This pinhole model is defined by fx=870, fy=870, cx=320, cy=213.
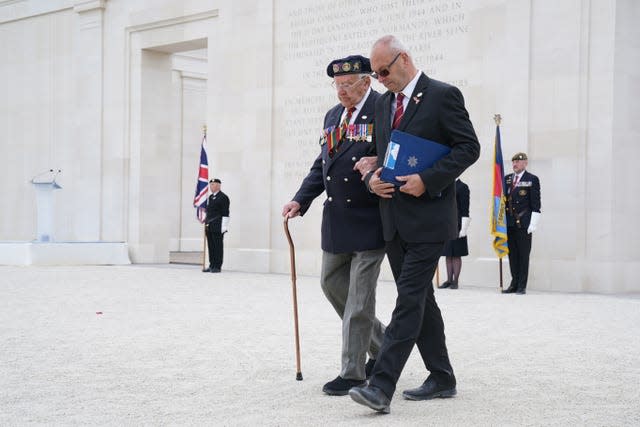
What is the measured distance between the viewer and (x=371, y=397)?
12.4ft

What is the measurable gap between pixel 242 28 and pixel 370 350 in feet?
38.3

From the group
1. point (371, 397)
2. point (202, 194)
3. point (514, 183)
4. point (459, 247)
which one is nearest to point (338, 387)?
point (371, 397)

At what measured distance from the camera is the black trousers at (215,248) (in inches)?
577

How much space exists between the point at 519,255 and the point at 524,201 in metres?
0.69

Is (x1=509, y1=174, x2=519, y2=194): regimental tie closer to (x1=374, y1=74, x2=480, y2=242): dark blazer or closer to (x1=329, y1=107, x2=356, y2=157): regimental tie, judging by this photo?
(x1=329, y1=107, x2=356, y2=157): regimental tie

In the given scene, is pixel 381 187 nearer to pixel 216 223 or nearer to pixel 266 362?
pixel 266 362

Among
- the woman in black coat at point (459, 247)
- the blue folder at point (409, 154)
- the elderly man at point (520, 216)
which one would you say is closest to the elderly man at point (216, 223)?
the woman in black coat at point (459, 247)

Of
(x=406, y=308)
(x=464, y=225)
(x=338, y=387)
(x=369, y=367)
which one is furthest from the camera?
(x=464, y=225)

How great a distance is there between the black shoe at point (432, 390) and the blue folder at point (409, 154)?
1.00 m

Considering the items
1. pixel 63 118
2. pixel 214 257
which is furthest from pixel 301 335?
pixel 63 118

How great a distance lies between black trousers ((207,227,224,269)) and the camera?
1466cm

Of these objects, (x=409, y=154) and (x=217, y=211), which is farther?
(x=217, y=211)

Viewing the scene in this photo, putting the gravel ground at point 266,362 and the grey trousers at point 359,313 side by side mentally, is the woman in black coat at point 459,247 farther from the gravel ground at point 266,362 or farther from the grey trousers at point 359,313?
the grey trousers at point 359,313

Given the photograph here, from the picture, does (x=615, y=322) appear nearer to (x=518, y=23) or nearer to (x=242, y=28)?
(x=518, y=23)
